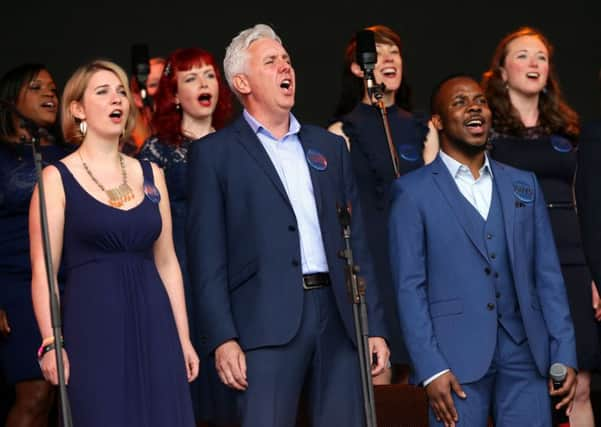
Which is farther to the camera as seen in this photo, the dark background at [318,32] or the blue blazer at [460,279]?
the dark background at [318,32]

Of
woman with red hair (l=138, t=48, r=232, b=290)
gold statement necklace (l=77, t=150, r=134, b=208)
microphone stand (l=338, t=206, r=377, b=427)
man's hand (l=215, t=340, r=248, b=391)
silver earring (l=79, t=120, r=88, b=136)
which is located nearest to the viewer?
microphone stand (l=338, t=206, r=377, b=427)

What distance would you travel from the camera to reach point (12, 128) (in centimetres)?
580

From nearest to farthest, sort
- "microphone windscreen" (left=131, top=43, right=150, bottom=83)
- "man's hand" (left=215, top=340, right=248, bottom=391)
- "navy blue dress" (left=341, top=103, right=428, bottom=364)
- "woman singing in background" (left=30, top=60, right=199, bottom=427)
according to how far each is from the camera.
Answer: "man's hand" (left=215, top=340, right=248, bottom=391) < "woman singing in background" (left=30, top=60, right=199, bottom=427) < "navy blue dress" (left=341, top=103, right=428, bottom=364) < "microphone windscreen" (left=131, top=43, right=150, bottom=83)

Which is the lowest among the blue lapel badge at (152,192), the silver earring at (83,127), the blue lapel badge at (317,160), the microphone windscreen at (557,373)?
the microphone windscreen at (557,373)

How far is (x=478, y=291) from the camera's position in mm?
4719

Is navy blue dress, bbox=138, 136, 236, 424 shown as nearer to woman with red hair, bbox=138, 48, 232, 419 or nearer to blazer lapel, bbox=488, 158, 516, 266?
woman with red hair, bbox=138, 48, 232, 419

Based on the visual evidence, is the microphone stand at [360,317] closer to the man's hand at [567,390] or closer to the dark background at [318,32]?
the man's hand at [567,390]

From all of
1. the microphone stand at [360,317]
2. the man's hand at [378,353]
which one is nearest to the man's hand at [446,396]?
the man's hand at [378,353]

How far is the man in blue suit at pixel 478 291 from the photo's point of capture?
4637mm

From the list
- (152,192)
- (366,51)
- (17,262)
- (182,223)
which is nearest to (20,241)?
(17,262)

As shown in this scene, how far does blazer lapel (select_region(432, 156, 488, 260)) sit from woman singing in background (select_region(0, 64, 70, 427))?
1.67 m

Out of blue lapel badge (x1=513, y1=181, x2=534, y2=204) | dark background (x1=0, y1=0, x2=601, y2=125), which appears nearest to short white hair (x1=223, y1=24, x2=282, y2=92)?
blue lapel badge (x1=513, y1=181, x2=534, y2=204)

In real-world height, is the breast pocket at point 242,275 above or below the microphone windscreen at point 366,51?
below

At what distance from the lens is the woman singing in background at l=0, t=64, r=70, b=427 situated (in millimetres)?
5613
